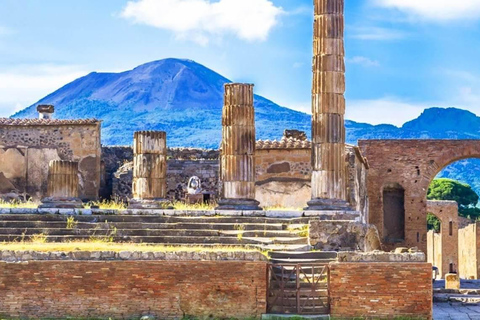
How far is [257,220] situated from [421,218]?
20.6m

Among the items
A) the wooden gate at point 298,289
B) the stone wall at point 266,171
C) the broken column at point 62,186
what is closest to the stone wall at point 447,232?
the stone wall at point 266,171

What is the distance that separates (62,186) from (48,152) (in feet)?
25.6

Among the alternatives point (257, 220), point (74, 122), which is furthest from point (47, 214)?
point (74, 122)

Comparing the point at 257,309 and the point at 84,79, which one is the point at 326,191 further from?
the point at 84,79

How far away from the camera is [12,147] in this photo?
30594 millimetres

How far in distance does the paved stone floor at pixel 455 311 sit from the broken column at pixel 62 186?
25.8ft

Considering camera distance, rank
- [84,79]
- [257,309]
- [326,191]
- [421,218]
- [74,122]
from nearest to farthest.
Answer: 1. [257,309]
2. [326,191]
3. [74,122]
4. [421,218]
5. [84,79]

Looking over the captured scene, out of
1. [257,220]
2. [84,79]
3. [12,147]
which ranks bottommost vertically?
[257,220]

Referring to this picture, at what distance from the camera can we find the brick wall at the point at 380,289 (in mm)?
17000

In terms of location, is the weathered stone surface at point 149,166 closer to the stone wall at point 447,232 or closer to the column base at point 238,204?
the column base at point 238,204

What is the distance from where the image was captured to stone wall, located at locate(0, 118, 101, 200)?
30406mm

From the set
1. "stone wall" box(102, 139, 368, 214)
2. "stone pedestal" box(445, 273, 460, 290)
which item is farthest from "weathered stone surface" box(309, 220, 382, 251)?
"stone pedestal" box(445, 273, 460, 290)

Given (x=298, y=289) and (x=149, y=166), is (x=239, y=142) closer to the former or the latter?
(x=149, y=166)

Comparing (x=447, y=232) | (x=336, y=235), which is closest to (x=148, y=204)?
(x=336, y=235)
